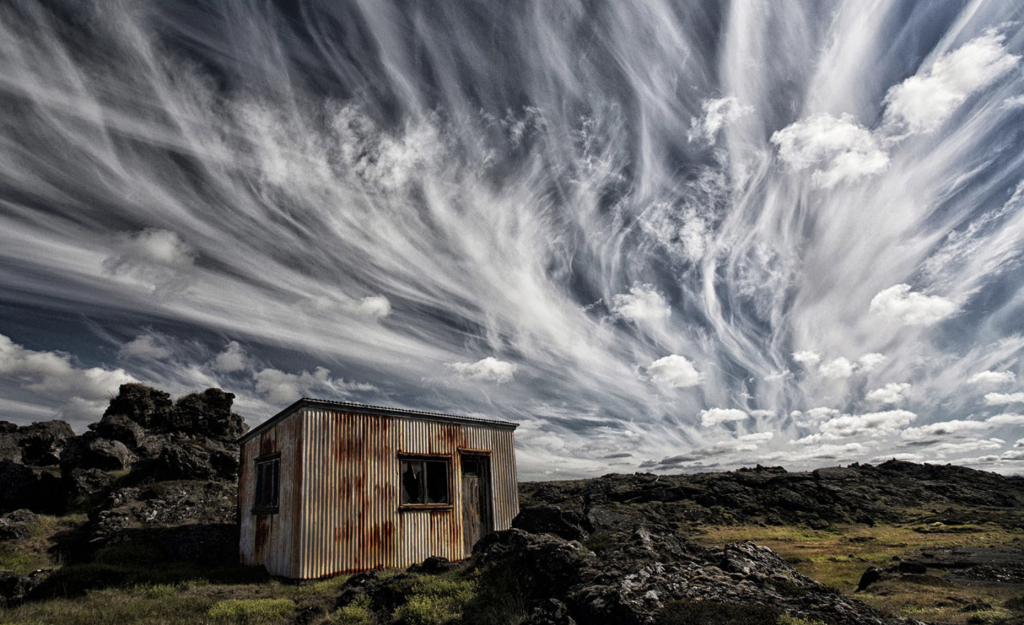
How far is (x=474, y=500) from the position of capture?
1947 cm

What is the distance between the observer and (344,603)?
500 inches

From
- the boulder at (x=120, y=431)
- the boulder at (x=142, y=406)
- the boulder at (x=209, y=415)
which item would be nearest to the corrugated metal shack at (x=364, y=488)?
the boulder at (x=120, y=431)

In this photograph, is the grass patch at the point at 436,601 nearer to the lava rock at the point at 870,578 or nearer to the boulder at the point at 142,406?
the lava rock at the point at 870,578

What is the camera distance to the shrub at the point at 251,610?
38.3ft

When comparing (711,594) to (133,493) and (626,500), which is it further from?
(626,500)

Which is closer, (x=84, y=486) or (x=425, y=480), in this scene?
(x=425, y=480)

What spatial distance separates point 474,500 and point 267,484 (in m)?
7.53

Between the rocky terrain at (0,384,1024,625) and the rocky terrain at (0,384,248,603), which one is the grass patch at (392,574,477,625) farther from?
the rocky terrain at (0,384,248,603)

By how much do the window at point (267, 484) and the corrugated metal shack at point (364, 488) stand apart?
0.12 feet

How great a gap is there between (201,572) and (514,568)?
37.6ft

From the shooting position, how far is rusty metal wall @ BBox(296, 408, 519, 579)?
51.3ft

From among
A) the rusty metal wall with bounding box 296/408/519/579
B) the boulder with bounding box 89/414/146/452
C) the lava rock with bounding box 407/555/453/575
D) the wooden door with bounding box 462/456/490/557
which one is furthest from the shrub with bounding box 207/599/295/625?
the boulder with bounding box 89/414/146/452

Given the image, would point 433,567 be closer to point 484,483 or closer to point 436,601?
point 436,601

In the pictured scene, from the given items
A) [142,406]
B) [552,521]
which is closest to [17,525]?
[142,406]
